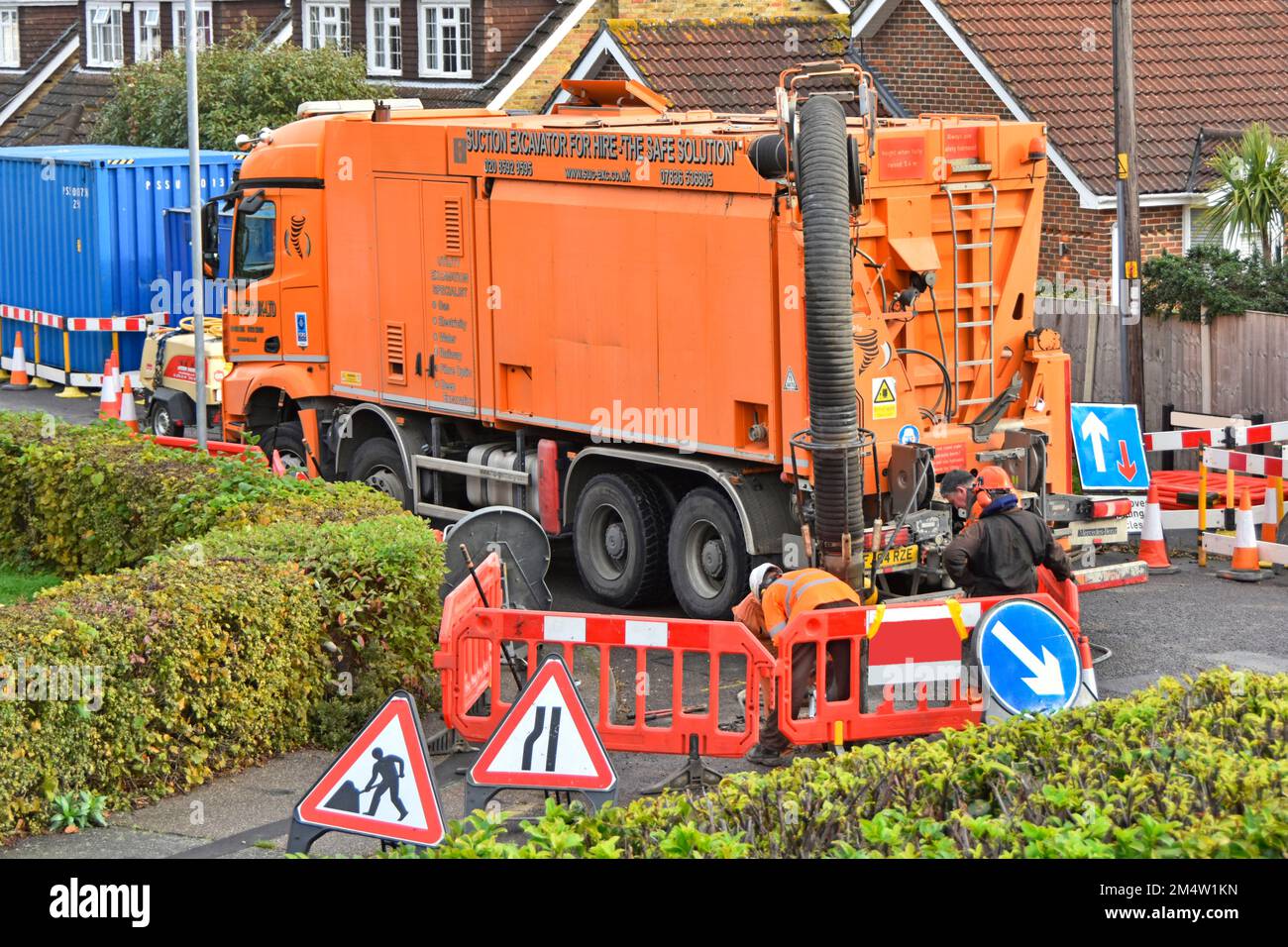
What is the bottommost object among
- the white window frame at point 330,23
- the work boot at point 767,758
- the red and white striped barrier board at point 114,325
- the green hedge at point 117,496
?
the work boot at point 767,758

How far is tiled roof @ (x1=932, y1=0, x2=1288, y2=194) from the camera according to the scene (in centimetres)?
2095

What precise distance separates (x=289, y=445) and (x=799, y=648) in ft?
27.9

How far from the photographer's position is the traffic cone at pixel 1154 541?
48.2ft

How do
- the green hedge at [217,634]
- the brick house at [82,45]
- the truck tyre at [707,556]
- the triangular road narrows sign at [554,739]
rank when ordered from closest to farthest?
the triangular road narrows sign at [554,739], the green hedge at [217,634], the truck tyre at [707,556], the brick house at [82,45]

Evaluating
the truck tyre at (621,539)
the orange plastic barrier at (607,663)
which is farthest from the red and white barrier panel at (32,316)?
the orange plastic barrier at (607,663)

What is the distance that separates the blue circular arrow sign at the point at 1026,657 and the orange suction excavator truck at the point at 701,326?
1.66 m

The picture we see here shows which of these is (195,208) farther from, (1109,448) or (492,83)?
(492,83)

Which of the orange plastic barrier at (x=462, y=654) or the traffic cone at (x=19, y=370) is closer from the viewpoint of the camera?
the orange plastic barrier at (x=462, y=654)

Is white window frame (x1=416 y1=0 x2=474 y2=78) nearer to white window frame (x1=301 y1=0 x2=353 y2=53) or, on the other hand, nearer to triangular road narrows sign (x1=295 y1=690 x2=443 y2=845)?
white window frame (x1=301 y1=0 x2=353 y2=53)

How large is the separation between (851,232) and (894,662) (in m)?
3.30

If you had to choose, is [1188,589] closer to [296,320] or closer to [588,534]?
[588,534]

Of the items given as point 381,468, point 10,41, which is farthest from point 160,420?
point 10,41

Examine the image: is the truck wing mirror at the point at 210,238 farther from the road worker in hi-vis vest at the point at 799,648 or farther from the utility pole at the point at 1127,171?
the road worker in hi-vis vest at the point at 799,648

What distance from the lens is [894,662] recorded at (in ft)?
32.3
